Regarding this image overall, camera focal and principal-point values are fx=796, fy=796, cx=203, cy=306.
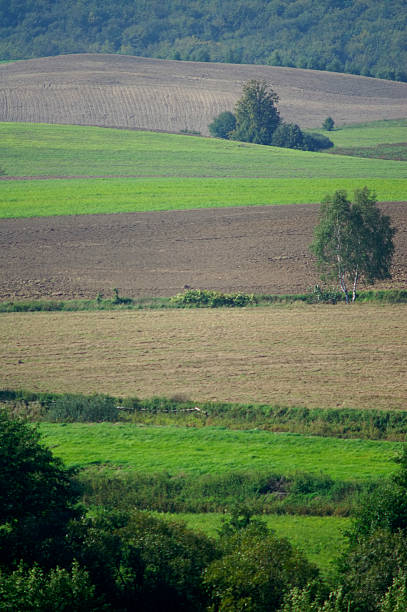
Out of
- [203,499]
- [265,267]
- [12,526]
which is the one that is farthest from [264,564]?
[265,267]

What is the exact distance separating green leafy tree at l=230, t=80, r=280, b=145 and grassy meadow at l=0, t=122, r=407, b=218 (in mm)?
4293

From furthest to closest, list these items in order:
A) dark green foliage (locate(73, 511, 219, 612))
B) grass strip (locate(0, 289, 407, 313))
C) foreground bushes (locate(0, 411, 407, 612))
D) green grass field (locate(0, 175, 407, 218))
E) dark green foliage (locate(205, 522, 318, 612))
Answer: green grass field (locate(0, 175, 407, 218)), grass strip (locate(0, 289, 407, 313)), dark green foliage (locate(73, 511, 219, 612)), dark green foliage (locate(205, 522, 318, 612)), foreground bushes (locate(0, 411, 407, 612))

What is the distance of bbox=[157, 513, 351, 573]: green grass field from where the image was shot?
50.8 feet

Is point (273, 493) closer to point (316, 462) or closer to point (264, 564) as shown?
point (316, 462)

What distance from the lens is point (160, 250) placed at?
45438 mm

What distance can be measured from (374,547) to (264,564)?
5.84 feet

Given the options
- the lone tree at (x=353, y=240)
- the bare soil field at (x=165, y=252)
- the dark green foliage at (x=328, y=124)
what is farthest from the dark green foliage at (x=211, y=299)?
the dark green foliage at (x=328, y=124)

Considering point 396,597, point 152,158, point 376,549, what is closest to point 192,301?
point 376,549

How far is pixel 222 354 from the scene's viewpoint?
95.0ft

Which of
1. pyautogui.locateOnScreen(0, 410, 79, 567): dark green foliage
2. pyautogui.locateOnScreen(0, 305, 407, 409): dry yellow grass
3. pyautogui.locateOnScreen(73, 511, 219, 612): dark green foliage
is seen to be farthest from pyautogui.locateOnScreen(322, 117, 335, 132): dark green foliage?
pyautogui.locateOnScreen(73, 511, 219, 612): dark green foliage

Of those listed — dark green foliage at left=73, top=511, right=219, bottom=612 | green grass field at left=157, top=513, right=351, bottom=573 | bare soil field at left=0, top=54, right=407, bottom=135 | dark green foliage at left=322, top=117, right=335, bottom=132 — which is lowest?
green grass field at left=157, top=513, right=351, bottom=573

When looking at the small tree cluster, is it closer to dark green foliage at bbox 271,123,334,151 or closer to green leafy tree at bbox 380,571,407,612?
dark green foliage at bbox 271,123,334,151

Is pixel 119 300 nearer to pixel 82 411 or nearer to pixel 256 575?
pixel 82 411

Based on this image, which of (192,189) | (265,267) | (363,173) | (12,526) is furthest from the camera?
(363,173)
